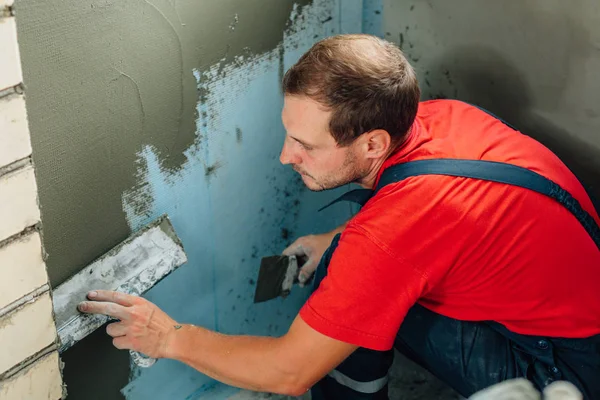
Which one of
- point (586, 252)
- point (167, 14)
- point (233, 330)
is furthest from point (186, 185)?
point (586, 252)

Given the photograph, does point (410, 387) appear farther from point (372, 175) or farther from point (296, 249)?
point (372, 175)

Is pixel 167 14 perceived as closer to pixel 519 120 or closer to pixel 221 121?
pixel 221 121

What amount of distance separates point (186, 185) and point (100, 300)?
1.22 ft

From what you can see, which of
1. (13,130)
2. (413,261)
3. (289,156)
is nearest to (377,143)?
(289,156)

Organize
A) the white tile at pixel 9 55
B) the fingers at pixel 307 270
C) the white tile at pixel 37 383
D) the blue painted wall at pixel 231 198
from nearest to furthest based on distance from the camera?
1. the white tile at pixel 9 55
2. the white tile at pixel 37 383
3. the blue painted wall at pixel 231 198
4. the fingers at pixel 307 270

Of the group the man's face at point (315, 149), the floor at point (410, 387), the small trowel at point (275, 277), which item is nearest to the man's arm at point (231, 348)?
the man's face at point (315, 149)

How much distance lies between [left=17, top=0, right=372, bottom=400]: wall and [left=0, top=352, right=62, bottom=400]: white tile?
0.23 meters

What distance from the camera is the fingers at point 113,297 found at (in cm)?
165

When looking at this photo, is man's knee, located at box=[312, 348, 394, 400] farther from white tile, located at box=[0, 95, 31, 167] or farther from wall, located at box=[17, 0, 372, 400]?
white tile, located at box=[0, 95, 31, 167]

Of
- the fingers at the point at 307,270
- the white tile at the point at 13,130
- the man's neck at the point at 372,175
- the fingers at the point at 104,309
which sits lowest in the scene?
the fingers at the point at 307,270

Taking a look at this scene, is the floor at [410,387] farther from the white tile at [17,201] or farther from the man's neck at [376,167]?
the white tile at [17,201]

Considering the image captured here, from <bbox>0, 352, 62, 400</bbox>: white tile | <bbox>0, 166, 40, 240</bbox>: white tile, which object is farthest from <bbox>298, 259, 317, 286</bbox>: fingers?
<bbox>0, 166, 40, 240</bbox>: white tile

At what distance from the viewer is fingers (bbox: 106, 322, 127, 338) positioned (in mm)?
1677

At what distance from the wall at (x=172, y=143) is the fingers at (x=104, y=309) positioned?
0.08m
